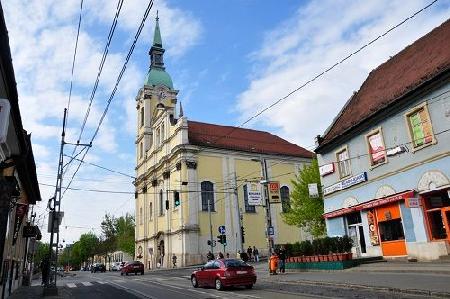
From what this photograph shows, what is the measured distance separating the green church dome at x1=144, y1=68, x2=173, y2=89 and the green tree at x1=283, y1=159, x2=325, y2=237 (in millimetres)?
32387

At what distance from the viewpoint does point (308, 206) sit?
4012 centimetres

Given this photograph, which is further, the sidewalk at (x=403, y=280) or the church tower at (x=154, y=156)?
the church tower at (x=154, y=156)

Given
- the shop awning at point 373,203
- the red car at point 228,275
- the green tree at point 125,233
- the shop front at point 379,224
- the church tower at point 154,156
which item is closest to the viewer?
the red car at point 228,275

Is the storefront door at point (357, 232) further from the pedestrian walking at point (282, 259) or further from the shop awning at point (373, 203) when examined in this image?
the pedestrian walking at point (282, 259)

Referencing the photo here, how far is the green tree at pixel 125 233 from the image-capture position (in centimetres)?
8538

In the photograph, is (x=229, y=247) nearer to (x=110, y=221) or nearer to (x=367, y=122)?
(x=367, y=122)

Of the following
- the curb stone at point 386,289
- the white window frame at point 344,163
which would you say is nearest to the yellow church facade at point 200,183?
the white window frame at point 344,163

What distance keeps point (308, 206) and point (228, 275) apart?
74.1 feet

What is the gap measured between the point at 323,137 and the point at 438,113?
10.3m

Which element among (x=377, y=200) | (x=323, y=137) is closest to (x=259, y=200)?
(x=323, y=137)

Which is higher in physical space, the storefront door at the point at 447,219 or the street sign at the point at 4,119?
the street sign at the point at 4,119

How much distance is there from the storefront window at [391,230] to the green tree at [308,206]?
15.0 metres

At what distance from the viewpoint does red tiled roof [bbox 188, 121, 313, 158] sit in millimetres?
54906

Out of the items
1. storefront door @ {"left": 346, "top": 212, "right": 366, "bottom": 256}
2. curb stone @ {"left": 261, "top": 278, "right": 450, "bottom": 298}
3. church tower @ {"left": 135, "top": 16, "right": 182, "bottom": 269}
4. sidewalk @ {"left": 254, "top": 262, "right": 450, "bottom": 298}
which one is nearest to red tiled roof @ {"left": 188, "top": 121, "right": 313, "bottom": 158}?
church tower @ {"left": 135, "top": 16, "right": 182, "bottom": 269}
